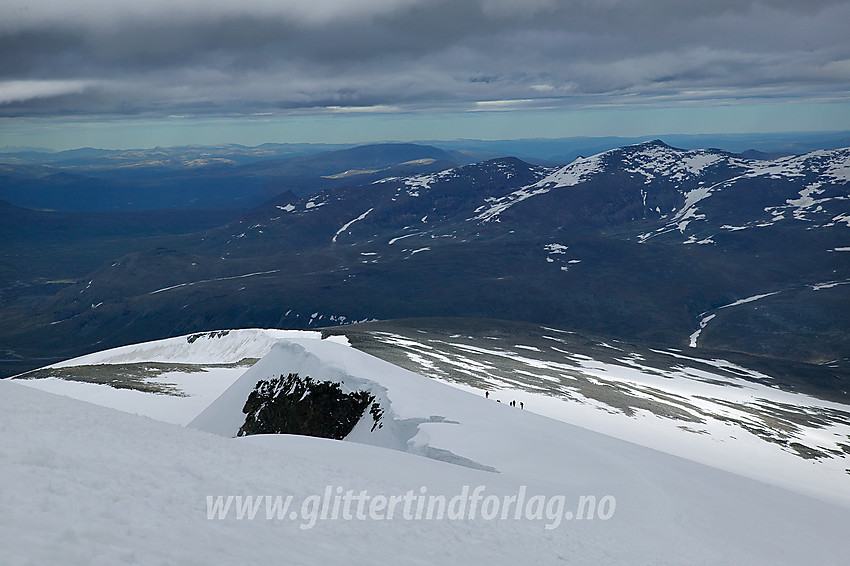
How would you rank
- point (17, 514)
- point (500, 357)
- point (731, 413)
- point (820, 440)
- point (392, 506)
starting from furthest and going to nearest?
point (500, 357) < point (731, 413) < point (820, 440) < point (392, 506) < point (17, 514)

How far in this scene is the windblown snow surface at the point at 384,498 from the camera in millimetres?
11219

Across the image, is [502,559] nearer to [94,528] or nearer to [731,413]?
[94,528]

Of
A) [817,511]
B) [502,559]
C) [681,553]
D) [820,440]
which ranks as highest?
[502,559]

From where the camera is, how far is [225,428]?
38312 mm

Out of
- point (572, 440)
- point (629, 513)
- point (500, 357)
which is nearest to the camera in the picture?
point (629, 513)

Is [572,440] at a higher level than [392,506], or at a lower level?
lower

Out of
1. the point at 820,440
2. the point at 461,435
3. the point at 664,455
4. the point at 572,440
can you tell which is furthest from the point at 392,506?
the point at 820,440

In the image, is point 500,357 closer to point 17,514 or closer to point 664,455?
point 664,455

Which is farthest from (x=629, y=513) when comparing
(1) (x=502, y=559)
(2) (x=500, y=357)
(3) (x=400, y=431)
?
(2) (x=500, y=357)

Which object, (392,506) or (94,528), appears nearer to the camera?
(94,528)

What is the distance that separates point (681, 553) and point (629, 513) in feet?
9.22

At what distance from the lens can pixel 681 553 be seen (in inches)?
687

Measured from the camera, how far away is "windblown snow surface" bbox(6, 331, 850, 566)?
36.8 feet

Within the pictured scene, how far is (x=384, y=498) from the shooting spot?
1722 centimetres
